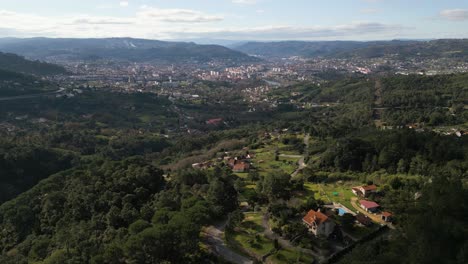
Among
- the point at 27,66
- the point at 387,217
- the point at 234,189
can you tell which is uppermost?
the point at 27,66

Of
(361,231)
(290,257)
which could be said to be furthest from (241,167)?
(290,257)

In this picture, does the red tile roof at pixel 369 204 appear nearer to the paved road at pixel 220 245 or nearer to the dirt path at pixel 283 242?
the dirt path at pixel 283 242

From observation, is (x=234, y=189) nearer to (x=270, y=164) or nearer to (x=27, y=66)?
(x=270, y=164)

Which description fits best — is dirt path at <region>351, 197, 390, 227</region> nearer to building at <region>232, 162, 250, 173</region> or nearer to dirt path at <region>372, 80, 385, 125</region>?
building at <region>232, 162, 250, 173</region>

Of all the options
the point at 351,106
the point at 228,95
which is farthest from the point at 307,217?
the point at 228,95

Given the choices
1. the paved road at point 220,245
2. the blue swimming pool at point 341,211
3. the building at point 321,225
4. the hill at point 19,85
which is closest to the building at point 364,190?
the blue swimming pool at point 341,211

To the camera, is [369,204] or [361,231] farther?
[369,204]

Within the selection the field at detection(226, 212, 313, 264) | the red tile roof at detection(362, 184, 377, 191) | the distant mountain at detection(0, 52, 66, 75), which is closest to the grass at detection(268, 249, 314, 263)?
the field at detection(226, 212, 313, 264)
